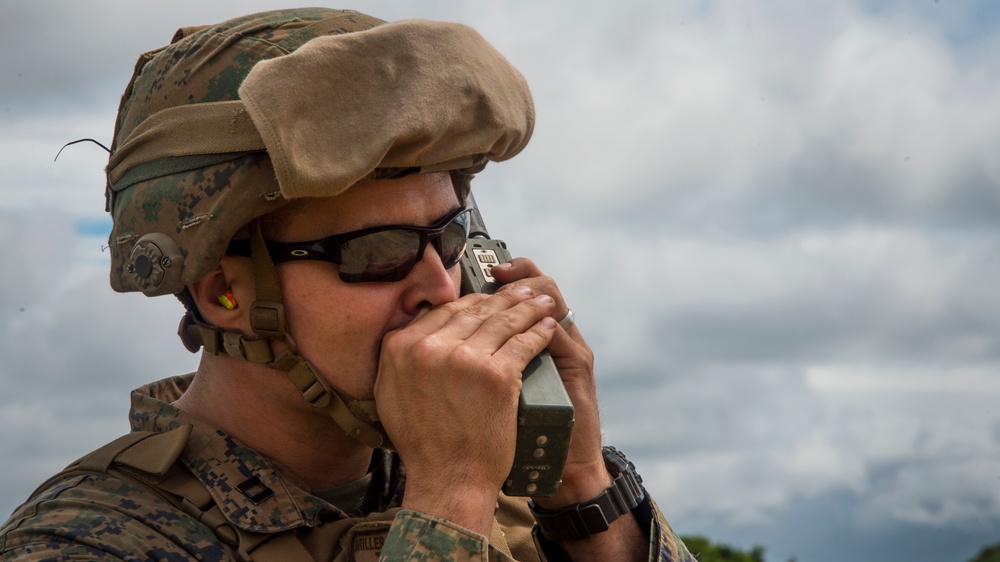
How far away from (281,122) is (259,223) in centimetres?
49

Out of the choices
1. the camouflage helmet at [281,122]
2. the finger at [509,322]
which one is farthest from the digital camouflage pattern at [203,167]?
the finger at [509,322]

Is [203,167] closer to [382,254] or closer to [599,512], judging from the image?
[382,254]

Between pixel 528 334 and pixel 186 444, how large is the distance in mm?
1263

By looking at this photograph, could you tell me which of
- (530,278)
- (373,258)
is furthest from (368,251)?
(530,278)

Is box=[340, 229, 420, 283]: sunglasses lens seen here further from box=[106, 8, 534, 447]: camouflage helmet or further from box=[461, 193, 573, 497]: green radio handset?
box=[461, 193, 573, 497]: green radio handset

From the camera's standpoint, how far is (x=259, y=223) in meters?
4.00

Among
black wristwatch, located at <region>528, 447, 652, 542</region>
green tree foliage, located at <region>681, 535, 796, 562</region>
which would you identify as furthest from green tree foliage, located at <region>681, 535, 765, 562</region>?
black wristwatch, located at <region>528, 447, 652, 542</region>

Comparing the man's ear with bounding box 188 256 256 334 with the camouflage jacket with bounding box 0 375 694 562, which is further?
the man's ear with bounding box 188 256 256 334

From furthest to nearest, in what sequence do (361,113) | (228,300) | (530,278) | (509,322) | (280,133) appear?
(530,278) → (228,300) → (509,322) → (361,113) → (280,133)

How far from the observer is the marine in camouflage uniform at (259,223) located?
3.67m

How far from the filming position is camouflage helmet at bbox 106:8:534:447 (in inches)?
146

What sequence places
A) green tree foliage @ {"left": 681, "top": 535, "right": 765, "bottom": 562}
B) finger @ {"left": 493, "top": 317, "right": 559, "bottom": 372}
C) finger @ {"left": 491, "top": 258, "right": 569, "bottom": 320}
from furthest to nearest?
green tree foliage @ {"left": 681, "top": 535, "right": 765, "bottom": 562}
finger @ {"left": 491, "top": 258, "right": 569, "bottom": 320}
finger @ {"left": 493, "top": 317, "right": 559, "bottom": 372}

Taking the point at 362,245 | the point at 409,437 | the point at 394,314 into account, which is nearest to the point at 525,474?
the point at 409,437

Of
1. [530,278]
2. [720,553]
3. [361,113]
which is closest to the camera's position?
[361,113]
